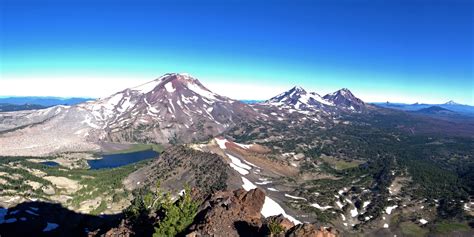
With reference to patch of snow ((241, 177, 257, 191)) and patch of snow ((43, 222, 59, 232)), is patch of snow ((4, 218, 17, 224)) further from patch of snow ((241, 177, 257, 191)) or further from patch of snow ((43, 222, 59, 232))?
patch of snow ((241, 177, 257, 191))

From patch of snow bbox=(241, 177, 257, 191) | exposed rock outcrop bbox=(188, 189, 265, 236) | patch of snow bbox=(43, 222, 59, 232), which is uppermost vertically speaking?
exposed rock outcrop bbox=(188, 189, 265, 236)

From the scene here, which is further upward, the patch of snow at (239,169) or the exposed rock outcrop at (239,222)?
the exposed rock outcrop at (239,222)

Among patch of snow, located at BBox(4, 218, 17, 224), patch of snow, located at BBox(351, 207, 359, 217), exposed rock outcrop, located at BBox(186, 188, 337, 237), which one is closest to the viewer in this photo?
exposed rock outcrop, located at BBox(186, 188, 337, 237)

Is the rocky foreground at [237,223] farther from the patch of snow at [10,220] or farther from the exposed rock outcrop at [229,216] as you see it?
the patch of snow at [10,220]

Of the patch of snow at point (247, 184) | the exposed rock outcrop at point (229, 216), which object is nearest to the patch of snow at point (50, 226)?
the exposed rock outcrop at point (229, 216)

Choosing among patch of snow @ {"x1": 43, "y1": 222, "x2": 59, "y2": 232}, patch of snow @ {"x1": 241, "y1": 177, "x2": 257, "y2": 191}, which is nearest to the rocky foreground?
patch of snow @ {"x1": 43, "y1": 222, "x2": 59, "y2": 232}

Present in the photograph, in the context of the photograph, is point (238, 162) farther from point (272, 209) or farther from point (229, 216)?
point (229, 216)

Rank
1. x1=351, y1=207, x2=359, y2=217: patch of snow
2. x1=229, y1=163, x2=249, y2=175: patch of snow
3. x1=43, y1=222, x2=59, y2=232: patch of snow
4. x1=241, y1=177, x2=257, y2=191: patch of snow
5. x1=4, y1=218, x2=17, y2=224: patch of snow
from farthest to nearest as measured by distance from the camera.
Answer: x1=229, y1=163, x2=249, y2=175: patch of snow → x1=241, y1=177, x2=257, y2=191: patch of snow → x1=351, y1=207, x2=359, y2=217: patch of snow → x1=4, y1=218, x2=17, y2=224: patch of snow → x1=43, y1=222, x2=59, y2=232: patch of snow

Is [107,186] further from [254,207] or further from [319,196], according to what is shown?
[254,207]

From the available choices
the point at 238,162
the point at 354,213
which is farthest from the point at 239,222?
the point at 238,162

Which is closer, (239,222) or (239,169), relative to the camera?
(239,222)

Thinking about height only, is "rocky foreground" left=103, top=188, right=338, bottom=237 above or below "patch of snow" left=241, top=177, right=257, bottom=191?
above
